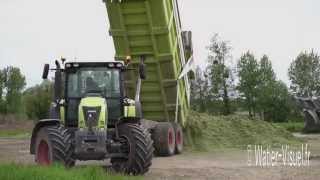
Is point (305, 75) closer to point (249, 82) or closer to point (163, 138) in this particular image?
point (249, 82)

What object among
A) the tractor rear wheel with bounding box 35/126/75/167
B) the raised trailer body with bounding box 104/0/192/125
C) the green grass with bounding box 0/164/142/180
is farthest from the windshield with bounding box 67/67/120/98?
the green grass with bounding box 0/164/142/180

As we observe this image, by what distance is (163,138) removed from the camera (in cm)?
1644

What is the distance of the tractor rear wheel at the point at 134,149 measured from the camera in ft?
36.4

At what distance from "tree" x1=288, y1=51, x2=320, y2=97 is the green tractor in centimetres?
3393

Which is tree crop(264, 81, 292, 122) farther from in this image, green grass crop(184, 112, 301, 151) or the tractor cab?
the tractor cab

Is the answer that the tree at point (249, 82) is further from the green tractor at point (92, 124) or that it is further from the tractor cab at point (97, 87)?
the tractor cab at point (97, 87)

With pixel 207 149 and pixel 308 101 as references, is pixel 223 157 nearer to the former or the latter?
→ pixel 207 149

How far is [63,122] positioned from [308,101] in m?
A: 16.9

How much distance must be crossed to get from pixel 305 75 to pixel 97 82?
1412 inches

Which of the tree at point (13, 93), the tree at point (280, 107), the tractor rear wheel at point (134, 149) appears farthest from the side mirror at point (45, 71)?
the tree at point (13, 93)

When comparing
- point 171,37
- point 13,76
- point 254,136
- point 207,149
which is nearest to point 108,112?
point 171,37

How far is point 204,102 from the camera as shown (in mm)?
38469

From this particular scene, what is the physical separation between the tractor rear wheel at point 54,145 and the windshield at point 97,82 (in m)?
1.00

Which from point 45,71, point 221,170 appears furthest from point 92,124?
point 221,170
